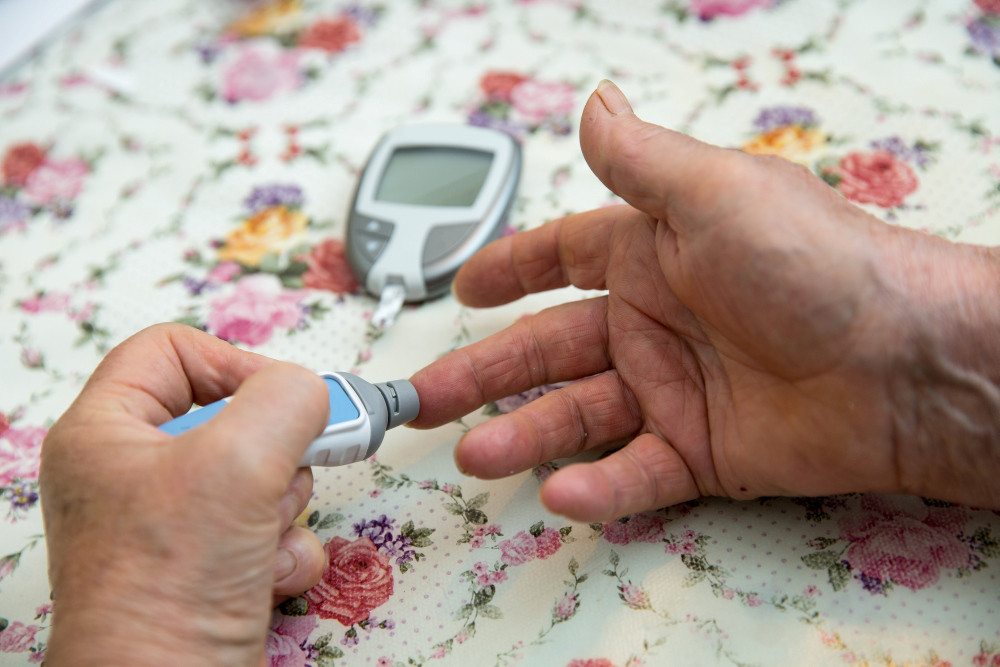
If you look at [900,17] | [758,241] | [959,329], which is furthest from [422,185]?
[900,17]

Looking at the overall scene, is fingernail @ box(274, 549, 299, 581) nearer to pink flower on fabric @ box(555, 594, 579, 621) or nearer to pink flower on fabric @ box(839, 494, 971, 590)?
pink flower on fabric @ box(555, 594, 579, 621)

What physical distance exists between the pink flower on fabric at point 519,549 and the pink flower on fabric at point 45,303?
0.66 metres

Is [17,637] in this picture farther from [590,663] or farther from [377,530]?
[590,663]

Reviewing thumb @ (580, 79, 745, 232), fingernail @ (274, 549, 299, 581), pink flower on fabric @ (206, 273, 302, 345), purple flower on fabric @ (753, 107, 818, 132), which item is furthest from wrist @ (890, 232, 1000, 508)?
pink flower on fabric @ (206, 273, 302, 345)

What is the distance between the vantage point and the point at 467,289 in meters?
0.83

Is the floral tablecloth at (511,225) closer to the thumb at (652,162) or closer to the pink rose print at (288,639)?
the pink rose print at (288,639)

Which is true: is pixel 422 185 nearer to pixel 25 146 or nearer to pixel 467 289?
pixel 467 289

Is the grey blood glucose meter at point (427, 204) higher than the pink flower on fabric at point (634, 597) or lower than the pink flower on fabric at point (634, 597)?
higher

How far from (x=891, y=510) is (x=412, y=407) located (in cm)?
46

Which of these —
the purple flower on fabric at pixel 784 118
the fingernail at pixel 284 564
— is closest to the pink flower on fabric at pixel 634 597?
the fingernail at pixel 284 564

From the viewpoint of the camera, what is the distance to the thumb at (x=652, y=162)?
628 millimetres

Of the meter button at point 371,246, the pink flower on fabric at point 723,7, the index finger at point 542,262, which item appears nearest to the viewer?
the index finger at point 542,262

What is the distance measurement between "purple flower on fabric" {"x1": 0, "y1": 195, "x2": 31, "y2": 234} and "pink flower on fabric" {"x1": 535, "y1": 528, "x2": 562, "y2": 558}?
88cm

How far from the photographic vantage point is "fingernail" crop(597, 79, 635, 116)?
27.5 inches
